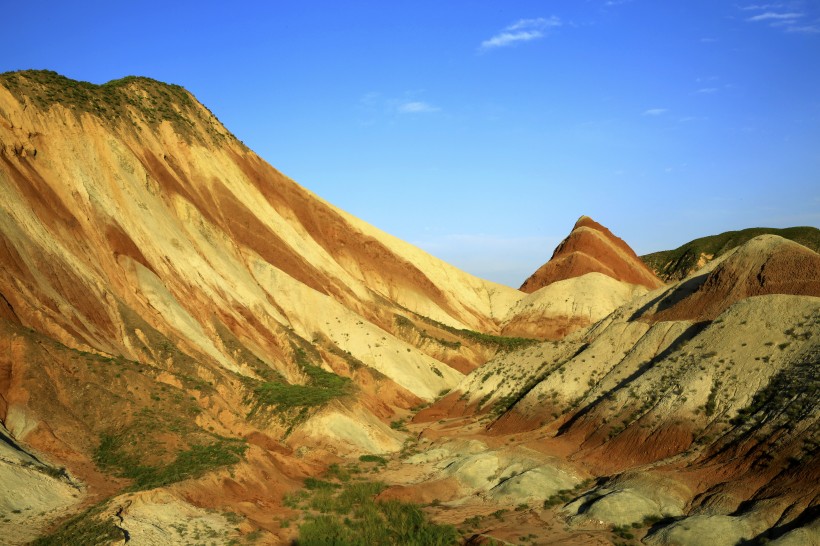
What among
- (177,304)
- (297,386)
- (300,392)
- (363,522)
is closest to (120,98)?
(177,304)

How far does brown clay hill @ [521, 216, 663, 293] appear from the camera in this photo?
88.4 meters

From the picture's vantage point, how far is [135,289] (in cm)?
4334

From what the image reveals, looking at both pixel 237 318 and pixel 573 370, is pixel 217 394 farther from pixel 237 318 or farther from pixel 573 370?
pixel 573 370

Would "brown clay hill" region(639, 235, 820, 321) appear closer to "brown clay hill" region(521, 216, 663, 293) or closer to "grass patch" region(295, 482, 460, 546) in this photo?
"grass patch" region(295, 482, 460, 546)

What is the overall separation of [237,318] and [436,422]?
45.7 feet

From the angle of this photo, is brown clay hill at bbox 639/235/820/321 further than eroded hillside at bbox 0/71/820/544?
Yes

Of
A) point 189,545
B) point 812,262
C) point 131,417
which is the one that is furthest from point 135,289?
point 812,262

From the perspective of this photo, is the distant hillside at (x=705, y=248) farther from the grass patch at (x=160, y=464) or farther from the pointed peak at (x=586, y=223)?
the grass patch at (x=160, y=464)

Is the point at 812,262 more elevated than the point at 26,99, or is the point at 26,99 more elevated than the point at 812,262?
the point at 26,99

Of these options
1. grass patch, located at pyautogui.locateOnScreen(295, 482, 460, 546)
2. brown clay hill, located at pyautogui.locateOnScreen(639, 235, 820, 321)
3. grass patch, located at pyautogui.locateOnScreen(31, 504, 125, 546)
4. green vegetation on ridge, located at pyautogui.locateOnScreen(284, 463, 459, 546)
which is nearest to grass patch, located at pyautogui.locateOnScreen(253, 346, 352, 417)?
green vegetation on ridge, located at pyautogui.locateOnScreen(284, 463, 459, 546)

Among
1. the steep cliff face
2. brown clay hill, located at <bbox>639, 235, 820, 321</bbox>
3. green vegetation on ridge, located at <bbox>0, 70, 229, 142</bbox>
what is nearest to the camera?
the steep cliff face

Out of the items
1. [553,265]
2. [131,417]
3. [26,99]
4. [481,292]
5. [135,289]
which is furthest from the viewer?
[553,265]

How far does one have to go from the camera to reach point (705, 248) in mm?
108562

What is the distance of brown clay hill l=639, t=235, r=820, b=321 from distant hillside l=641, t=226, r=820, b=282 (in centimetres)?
6230
